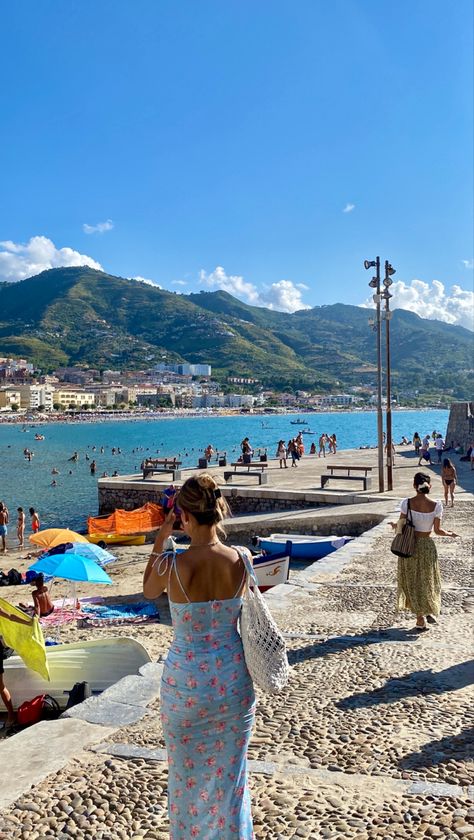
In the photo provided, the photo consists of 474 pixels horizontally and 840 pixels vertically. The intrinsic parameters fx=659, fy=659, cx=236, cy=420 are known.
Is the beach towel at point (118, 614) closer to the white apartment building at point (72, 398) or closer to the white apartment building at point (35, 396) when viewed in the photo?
the white apartment building at point (35, 396)

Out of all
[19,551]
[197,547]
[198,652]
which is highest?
[197,547]

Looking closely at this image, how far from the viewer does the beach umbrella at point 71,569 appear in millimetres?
11219

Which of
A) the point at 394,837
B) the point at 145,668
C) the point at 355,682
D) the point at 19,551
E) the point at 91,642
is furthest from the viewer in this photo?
the point at 19,551

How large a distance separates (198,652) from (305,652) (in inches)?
150

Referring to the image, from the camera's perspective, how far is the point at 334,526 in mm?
15984

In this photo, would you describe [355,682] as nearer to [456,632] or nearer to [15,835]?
[456,632]

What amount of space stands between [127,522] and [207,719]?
17.7 m

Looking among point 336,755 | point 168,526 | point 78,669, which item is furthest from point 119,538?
point 168,526

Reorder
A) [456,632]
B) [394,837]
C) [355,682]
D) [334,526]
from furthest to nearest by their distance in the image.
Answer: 1. [334,526]
2. [456,632]
3. [355,682]
4. [394,837]

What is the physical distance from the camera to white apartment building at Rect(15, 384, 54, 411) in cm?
16650

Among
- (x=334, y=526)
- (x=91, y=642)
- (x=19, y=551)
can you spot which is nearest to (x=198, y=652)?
(x=91, y=642)

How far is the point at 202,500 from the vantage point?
2639 mm

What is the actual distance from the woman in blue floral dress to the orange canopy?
17155mm

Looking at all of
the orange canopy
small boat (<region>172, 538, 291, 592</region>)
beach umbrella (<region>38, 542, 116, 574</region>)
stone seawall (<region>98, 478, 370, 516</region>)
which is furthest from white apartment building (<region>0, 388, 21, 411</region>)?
small boat (<region>172, 538, 291, 592</region>)
